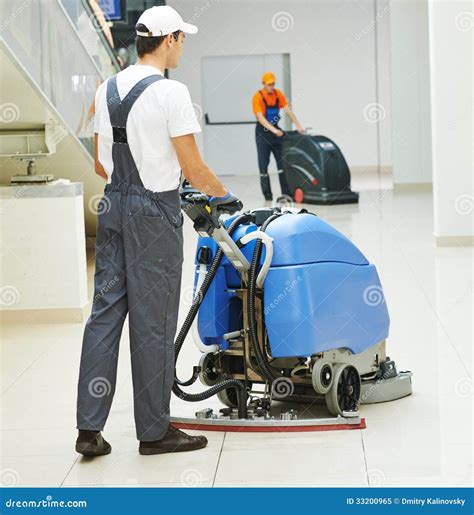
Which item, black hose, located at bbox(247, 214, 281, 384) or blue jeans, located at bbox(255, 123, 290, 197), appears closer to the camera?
black hose, located at bbox(247, 214, 281, 384)

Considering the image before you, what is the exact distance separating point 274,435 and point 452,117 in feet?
16.8

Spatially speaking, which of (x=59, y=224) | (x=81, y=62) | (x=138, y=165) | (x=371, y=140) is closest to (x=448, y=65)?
(x=81, y=62)

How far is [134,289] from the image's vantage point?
11.2 feet

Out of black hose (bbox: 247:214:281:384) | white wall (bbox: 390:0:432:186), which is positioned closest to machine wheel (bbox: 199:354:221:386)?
black hose (bbox: 247:214:281:384)

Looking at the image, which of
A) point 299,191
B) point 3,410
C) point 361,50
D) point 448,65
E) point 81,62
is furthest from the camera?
point 361,50

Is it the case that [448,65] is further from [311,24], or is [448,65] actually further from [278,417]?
[311,24]

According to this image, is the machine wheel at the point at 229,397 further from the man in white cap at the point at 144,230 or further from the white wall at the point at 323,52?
the white wall at the point at 323,52

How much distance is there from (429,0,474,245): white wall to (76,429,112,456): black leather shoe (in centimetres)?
539

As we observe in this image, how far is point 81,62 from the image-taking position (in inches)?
270

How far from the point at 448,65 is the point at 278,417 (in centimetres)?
504

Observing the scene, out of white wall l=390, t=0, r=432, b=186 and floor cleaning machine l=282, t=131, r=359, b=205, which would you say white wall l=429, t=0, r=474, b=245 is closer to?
floor cleaning machine l=282, t=131, r=359, b=205

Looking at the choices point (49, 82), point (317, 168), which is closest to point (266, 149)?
point (317, 168)

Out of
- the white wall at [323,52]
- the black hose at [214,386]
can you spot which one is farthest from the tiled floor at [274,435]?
the white wall at [323,52]

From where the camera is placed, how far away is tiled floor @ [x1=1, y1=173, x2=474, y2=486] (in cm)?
325
